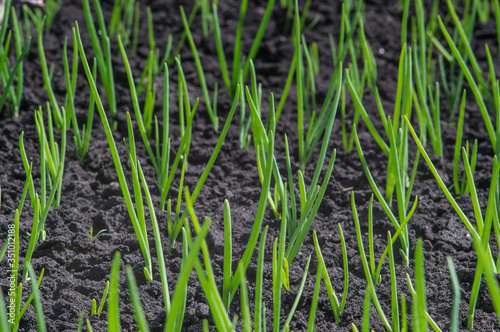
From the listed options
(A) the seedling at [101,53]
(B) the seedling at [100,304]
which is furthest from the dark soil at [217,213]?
A: (A) the seedling at [101,53]

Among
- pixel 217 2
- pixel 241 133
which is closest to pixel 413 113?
pixel 241 133

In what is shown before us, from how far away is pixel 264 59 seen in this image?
2.21 metres

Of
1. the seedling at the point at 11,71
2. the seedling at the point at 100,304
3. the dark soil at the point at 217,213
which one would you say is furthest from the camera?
the seedling at the point at 11,71

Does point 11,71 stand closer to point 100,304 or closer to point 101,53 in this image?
point 101,53

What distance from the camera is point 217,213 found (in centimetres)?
141

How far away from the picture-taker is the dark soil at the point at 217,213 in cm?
115

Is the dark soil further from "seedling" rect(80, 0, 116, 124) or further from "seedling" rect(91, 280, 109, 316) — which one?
"seedling" rect(80, 0, 116, 124)

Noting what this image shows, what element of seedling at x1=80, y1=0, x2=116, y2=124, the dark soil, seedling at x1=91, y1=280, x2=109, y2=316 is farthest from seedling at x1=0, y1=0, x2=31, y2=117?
seedling at x1=91, y1=280, x2=109, y2=316

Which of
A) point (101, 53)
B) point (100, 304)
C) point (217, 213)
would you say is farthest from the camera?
point (101, 53)

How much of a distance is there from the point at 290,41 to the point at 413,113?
0.68 m

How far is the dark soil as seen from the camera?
1.15 meters

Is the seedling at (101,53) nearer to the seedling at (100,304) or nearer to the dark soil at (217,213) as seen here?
the dark soil at (217,213)

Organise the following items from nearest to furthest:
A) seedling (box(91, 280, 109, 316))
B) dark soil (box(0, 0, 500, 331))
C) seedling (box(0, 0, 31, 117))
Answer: seedling (box(91, 280, 109, 316)) → dark soil (box(0, 0, 500, 331)) → seedling (box(0, 0, 31, 117))

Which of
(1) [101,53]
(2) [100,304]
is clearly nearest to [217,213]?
(2) [100,304]
